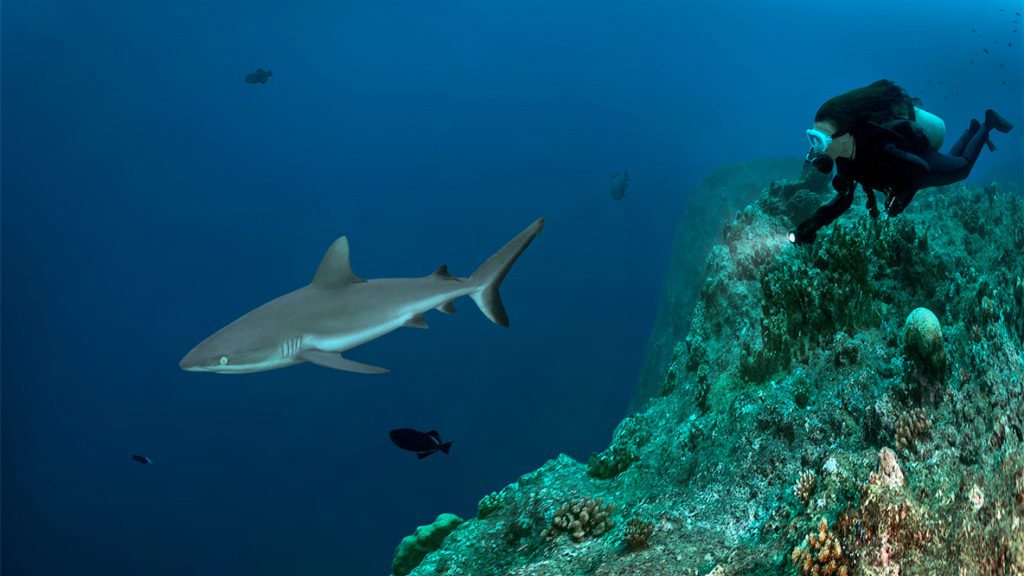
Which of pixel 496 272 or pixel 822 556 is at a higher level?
pixel 496 272

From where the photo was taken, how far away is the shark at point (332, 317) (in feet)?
13.1

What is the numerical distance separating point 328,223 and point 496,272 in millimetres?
54953

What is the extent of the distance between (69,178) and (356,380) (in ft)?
89.8

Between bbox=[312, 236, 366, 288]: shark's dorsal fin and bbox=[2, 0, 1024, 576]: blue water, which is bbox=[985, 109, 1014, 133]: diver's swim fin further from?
bbox=[2, 0, 1024, 576]: blue water

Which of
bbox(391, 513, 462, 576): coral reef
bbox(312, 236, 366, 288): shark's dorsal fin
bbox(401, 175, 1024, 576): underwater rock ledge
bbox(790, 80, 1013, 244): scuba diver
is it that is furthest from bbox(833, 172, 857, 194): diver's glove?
bbox(391, 513, 462, 576): coral reef

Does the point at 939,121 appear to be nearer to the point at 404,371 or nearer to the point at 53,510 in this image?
the point at 404,371

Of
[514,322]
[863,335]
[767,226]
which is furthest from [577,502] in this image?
[514,322]

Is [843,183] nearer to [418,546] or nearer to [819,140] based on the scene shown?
[819,140]

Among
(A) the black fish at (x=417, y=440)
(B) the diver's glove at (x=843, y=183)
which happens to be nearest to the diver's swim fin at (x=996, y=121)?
(B) the diver's glove at (x=843, y=183)

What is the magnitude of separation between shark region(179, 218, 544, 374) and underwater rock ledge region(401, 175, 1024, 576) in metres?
2.24

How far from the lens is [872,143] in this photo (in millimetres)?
4395

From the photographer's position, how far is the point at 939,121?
488 cm

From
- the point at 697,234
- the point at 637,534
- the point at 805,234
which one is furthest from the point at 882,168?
the point at 697,234

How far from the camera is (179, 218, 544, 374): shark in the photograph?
3.99 metres
